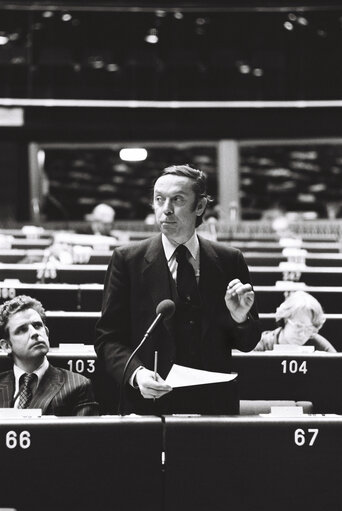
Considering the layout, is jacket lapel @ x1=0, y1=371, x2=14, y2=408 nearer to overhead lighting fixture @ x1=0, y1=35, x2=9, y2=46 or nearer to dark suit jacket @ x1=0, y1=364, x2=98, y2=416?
dark suit jacket @ x1=0, y1=364, x2=98, y2=416

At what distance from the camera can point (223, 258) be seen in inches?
96.1

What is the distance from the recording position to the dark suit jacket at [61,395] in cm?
284

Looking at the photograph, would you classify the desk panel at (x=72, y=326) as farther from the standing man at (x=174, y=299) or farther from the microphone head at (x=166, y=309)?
the microphone head at (x=166, y=309)

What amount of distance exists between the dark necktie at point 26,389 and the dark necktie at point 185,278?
0.81m

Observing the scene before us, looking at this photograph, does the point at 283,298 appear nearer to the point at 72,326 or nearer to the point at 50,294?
the point at 50,294

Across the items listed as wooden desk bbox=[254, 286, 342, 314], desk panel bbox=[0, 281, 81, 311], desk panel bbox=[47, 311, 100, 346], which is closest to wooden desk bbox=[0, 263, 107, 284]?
desk panel bbox=[0, 281, 81, 311]

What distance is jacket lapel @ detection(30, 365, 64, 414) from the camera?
9.34ft

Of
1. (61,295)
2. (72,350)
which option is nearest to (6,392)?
(72,350)

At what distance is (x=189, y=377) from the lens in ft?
7.21
